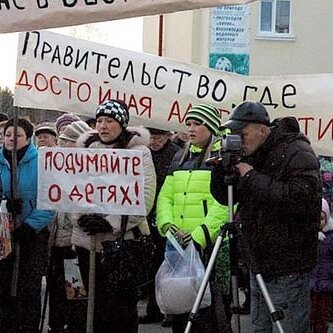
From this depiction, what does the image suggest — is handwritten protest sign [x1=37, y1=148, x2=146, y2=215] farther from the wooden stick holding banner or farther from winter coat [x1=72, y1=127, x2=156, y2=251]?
the wooden stick holding banner

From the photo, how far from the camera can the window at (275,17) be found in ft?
77.5

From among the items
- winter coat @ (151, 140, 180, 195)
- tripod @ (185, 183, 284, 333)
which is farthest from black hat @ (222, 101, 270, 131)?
winter coat @ (151, 140, 180, 195)

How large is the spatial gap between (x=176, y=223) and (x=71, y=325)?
1376mm

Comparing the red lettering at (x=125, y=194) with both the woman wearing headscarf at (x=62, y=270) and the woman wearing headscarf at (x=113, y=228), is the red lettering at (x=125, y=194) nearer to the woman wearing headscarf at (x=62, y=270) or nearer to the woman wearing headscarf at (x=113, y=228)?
the woman wearing headscarf at (x=113, y=228)

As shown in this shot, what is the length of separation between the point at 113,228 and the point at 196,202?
605 mm

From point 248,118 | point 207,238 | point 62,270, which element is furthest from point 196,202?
point 62,270

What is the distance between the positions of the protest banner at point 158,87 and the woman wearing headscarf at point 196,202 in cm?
126

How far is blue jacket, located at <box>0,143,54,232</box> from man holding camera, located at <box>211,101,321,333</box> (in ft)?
6.05

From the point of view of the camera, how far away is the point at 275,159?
16.9ft

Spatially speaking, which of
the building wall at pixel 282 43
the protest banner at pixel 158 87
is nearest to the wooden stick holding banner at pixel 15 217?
the protest banner at pixel 158 87

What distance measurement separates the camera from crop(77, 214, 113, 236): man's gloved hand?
630cm

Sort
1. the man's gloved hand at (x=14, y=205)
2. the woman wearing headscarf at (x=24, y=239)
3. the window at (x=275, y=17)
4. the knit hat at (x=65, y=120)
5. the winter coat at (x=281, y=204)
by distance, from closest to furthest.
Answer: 1. the winter coat at (x=281, y=204)
2. the man's gloved hand at (x=14, y=205)
3. the woman wearing headscarf at (x=24, y=239)
4. the knit hat at (x=65, y=120)
5. the window at (x=275, y=17)

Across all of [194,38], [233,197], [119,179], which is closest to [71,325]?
[119,179]

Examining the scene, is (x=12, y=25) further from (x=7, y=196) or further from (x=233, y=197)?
(x=7, y=196)
